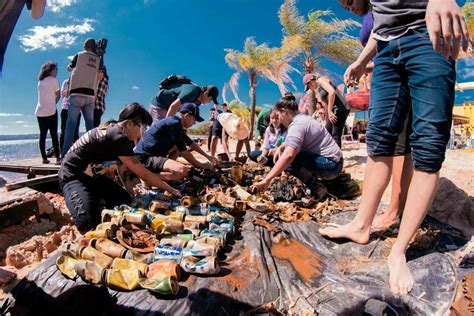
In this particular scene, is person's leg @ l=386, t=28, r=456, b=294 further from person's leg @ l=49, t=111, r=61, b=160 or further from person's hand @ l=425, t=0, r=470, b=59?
person's leg @ l=49, t=111, r=61, b=160

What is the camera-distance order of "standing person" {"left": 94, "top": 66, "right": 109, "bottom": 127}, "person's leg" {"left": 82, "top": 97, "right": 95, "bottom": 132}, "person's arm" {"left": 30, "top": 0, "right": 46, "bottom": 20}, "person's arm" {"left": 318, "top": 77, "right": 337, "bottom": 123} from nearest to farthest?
→ "person's arm" {"left": 30, "top": 0, "right": 46, "bottom": 20}
"person's leg" {"left": 82, "top": 97, "right": 95, "bottom": 132}
"person's arm" {"left": 318, "top": 77, "right": 337, "bottom": 123}
"standing person" {"left": 94, "top": 66, "right": 109, "bottom": 127}

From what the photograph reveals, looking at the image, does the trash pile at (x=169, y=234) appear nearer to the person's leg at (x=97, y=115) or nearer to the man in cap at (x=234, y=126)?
the person's leg at (x=97, y=115)

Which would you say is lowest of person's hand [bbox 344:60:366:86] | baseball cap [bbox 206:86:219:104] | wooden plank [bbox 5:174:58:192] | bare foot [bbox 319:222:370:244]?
bare foot [bbox 319:222:370:244]

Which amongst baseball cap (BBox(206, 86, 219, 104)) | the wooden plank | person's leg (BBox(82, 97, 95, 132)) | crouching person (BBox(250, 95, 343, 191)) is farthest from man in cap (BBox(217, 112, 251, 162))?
the wooden plank

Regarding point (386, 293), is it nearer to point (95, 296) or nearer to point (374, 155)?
point (374, 155)

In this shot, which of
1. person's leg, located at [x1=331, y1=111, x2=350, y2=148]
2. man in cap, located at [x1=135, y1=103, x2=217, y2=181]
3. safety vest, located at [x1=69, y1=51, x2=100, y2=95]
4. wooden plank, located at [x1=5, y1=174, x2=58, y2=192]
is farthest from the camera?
person's leg, located at [x1=331, y1=111, x2=350, y2=148]

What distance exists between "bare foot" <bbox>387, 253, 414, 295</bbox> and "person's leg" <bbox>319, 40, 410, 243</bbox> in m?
0.35

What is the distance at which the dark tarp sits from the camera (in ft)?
4.69

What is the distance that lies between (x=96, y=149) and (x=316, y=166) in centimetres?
240

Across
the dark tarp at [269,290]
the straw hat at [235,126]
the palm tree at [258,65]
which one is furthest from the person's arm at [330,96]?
the palm tree at [258,65]

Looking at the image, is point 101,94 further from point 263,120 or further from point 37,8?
point 263,120

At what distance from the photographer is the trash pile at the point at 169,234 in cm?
159

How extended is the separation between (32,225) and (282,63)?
15103 mm

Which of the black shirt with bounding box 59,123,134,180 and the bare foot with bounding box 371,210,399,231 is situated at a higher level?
the black shirt with bounding box 59,123,134,180
